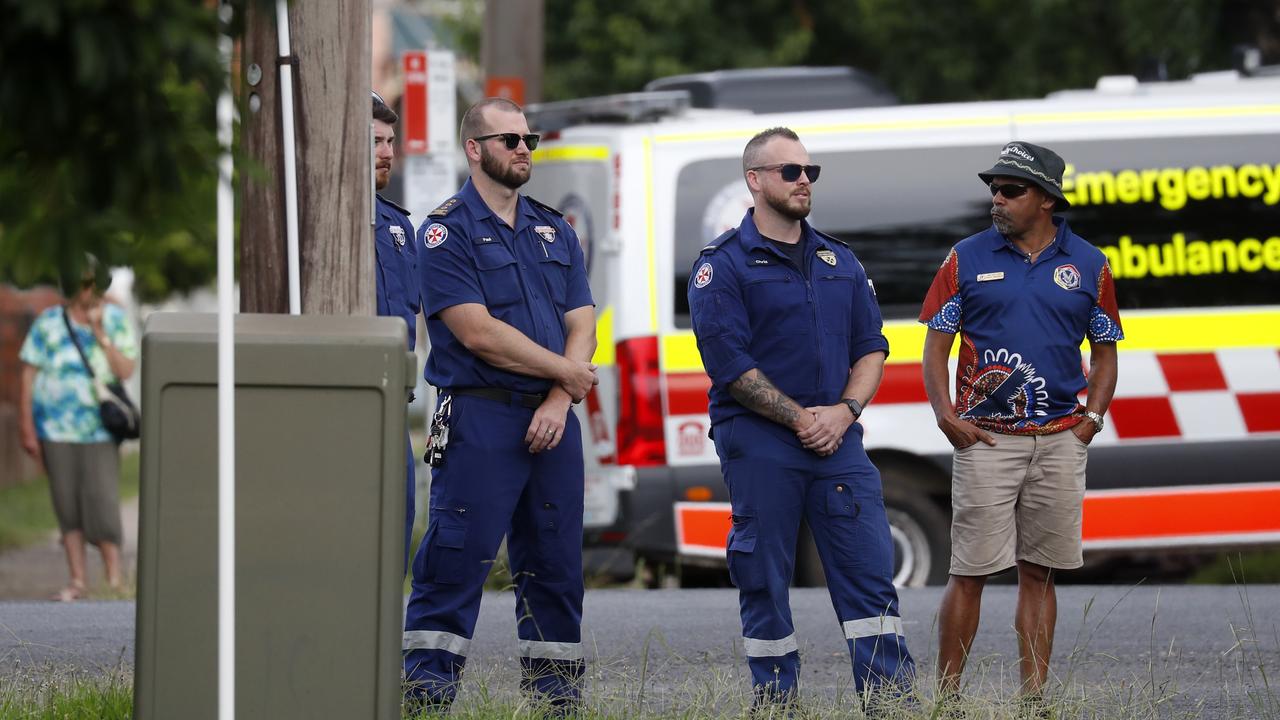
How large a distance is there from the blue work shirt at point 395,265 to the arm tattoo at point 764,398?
103 centimetres

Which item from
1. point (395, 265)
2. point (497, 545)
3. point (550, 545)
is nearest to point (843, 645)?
point (550, 545)

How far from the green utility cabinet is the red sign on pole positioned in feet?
19.4

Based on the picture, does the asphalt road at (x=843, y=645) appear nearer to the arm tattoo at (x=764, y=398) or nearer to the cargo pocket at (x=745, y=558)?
the cargo pocket at (x=745, y=558)

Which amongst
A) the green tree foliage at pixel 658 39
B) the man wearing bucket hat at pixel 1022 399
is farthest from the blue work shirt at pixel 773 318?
the green tree foliage at pixel 658 39

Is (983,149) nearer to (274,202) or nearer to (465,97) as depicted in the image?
(274,202)

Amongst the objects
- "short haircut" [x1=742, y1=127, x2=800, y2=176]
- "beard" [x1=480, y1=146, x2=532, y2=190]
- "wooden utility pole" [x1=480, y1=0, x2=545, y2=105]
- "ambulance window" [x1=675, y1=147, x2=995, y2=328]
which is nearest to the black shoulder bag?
"ambulance window" [x1=675, y1=147, x2=995, y2=328]

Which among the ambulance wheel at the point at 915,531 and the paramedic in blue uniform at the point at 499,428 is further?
the ambulance wheel at the point at 915,531

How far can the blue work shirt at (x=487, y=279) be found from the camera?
5062mm

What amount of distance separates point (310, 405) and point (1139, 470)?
516cm

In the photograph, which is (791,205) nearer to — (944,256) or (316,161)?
(316,161)

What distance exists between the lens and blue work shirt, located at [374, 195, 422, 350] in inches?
213

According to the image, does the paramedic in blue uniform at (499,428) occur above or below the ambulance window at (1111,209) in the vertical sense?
below

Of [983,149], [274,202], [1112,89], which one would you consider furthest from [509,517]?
[1112,89]

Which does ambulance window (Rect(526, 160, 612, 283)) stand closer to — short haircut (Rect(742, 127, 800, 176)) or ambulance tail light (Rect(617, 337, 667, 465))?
ambulance tail light (Rect(617, 337, 667, 465))
